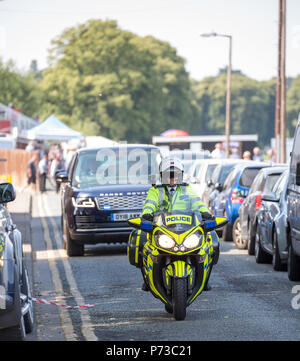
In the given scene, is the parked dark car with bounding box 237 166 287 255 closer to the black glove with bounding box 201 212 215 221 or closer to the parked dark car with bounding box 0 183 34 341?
the black glove with bounding box 201 212 215 221

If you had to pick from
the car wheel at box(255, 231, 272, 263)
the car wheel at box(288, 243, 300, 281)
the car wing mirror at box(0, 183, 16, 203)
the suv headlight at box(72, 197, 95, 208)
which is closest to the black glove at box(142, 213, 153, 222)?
the car wing mirror at box(0, 183, 16, 203)

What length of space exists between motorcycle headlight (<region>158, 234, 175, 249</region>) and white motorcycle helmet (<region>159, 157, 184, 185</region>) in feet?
2.62

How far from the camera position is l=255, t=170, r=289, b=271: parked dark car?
47.2ft

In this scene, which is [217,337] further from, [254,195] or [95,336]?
[254,195]

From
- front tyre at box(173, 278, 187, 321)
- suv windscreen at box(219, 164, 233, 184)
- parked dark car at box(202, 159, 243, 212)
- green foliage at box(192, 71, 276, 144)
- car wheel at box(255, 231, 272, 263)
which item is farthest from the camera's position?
green foliage at box(192, 71, 276, 144)

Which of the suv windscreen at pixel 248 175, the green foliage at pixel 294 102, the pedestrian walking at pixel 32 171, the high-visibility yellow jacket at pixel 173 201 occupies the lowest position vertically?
the pedestrian walking at pixel 32 171

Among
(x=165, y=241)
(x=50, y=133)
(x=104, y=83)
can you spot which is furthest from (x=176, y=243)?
(x=104, y=83)

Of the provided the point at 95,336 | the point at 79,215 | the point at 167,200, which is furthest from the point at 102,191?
the point at 95,336

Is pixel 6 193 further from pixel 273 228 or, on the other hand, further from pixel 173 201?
pixel 273 228

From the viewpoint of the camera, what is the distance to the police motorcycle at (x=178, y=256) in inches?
385

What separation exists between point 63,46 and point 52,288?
7187 cm

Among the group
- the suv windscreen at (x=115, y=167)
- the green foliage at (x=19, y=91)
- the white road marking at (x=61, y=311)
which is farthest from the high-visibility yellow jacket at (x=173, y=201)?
the green foliage at (x=19, y=91)

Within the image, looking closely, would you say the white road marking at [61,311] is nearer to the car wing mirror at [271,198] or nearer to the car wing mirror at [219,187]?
the car wing mirror at [271,198]

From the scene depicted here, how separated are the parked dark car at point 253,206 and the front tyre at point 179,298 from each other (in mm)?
7061
